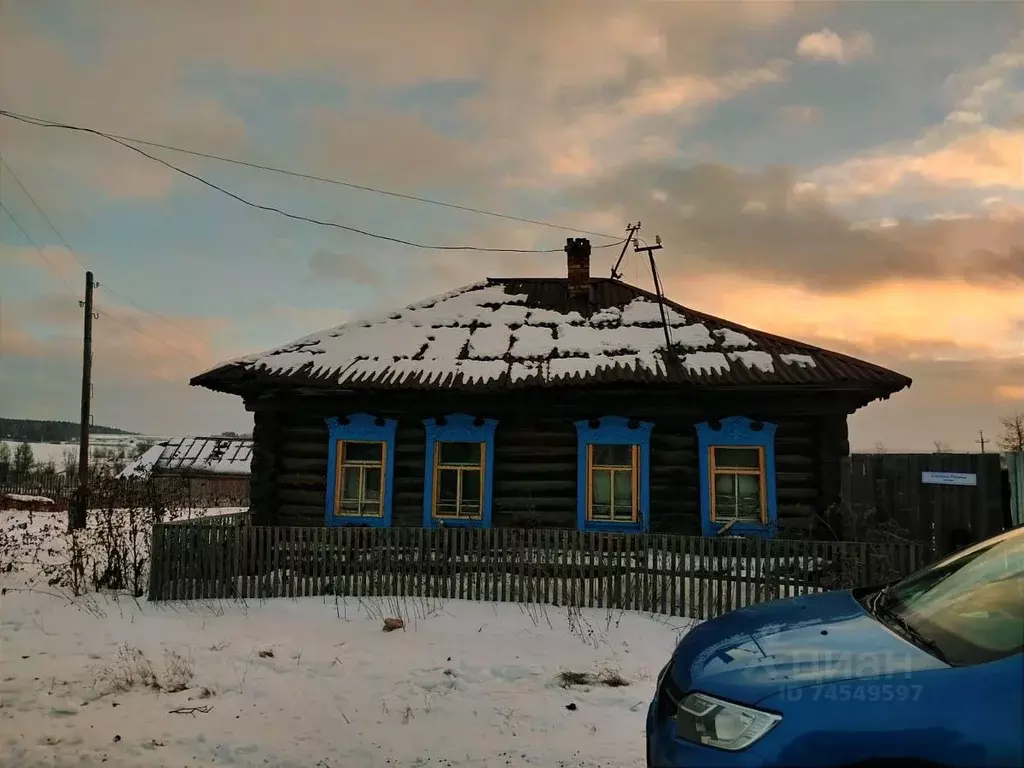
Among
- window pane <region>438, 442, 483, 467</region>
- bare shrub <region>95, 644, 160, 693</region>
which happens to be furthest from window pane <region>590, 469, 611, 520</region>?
bare shrub <region>95, 644, 160, 693</region>

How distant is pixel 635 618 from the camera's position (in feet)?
24.8

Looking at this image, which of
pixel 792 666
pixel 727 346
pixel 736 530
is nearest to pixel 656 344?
pixel 727 346

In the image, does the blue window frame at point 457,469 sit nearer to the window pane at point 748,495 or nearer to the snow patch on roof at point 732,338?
the window pane at point 748,495

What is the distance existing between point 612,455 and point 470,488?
2517mm

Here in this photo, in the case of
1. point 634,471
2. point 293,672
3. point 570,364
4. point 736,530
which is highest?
point 570,364

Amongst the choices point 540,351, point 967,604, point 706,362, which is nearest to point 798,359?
point 706,362

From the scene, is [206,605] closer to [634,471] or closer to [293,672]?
[293,672]

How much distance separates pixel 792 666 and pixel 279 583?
756 centimetres

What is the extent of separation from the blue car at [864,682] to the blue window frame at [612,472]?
299 inches

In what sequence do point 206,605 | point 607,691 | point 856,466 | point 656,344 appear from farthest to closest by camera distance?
point 656,344 → point 856,466 → point 206,605 → point 607,691

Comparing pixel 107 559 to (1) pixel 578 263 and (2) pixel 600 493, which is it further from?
(1) pixel 578 263

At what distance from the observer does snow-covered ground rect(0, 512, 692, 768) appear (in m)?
4.34

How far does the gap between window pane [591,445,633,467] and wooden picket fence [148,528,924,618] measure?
9.21 ft

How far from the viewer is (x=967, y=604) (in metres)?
2.94
